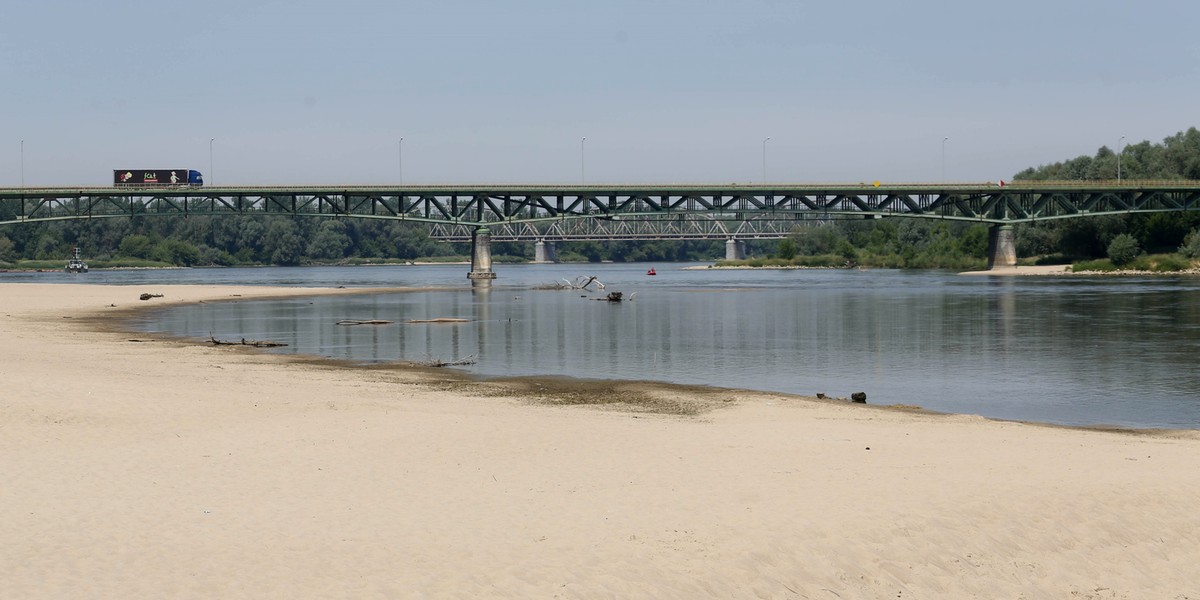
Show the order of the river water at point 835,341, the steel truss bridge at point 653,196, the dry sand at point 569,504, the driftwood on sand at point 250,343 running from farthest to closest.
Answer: the steel truss bridge at point 653,196 → the driftwood on sand at point 250,343 → the river water at point 835,341 → the dry sand at point 569,504

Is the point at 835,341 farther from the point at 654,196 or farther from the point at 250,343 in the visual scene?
the point at 654,196

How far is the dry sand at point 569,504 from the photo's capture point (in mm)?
13148

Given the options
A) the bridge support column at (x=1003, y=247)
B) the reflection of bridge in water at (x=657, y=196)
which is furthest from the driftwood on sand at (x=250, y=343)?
the bridge support column at (x=1003, y=247)

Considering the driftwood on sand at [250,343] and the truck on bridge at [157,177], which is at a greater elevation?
the truck on bridge at [157,177]

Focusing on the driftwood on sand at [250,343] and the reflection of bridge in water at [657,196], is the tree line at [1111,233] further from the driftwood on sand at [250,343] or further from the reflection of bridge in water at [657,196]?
the driftwood on sand at [250,343]

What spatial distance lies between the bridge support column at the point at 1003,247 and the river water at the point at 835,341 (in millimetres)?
67902

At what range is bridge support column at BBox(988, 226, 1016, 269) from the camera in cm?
15950

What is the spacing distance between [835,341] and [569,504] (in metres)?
37.0

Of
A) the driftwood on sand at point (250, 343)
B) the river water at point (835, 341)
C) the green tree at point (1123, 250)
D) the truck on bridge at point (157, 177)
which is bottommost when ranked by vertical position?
the river water at point (835, 341)

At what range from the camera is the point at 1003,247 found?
160 meters

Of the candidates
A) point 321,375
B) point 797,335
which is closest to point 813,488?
point 321,375

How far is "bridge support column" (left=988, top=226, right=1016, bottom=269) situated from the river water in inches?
2673

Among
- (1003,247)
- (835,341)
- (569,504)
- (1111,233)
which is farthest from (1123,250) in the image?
(569,504)

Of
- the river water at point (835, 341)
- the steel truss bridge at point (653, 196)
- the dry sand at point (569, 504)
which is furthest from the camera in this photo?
the steel truss bridge at point (653, 196)
